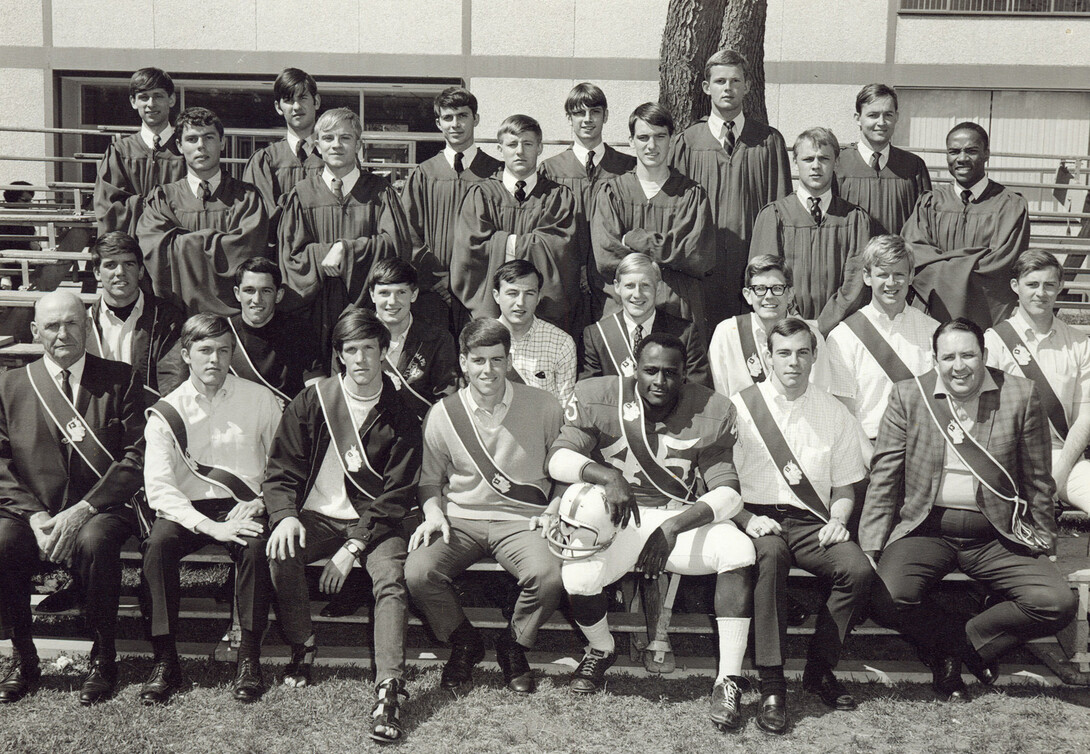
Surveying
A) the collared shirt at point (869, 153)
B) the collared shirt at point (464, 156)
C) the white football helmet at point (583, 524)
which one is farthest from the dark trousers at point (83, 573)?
the collared shirt at point (869, 153)

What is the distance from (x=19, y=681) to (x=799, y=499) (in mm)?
3406

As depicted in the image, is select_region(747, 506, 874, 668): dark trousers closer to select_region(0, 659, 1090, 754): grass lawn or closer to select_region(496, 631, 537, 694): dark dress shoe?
select_region(0, 659, 1090, 754): grass lawn

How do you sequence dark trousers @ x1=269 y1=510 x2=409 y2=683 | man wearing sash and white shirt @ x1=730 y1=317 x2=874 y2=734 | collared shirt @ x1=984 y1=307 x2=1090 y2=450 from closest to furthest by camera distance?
1. dark trousers @ x1=269 y1=510 x2=409 y2=683
2. man wearing sash and white shirt @ x1=730 y1=317 x2=874 y2=734
3. collared shirt @ x1=984 y1=307 x2=1090 y2=450

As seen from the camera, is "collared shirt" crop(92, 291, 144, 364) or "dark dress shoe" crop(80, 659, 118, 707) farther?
"collared shirt" crop(92, 291, 144, 364)

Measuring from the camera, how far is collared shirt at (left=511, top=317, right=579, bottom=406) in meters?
5.11

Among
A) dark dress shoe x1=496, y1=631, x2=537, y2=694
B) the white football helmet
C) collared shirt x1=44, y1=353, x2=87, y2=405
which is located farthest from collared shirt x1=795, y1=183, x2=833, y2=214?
collared shirt x1=44, y1=353, x2=87, y2=405

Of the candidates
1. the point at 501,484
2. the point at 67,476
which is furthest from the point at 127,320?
the point at 501,484

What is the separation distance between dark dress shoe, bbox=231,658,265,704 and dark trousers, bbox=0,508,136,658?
56cm

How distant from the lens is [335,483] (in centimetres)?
456

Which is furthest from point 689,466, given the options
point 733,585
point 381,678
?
point 381,678

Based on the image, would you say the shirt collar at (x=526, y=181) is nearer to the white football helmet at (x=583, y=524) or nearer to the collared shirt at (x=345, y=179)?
the collared shirt at (x=345, y=179)

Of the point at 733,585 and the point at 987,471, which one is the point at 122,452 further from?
the point at 987,471

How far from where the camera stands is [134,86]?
21.5 feet

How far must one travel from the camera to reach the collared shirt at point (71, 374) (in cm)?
460
